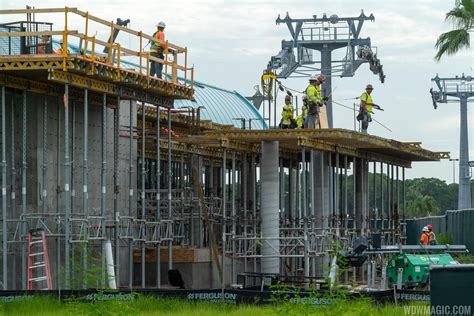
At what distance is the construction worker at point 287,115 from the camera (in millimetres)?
48250

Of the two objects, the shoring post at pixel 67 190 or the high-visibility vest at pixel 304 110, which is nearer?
the shoring post at pixel 67 190

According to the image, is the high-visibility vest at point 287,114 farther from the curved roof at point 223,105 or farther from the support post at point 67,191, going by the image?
the support post at point 67,191

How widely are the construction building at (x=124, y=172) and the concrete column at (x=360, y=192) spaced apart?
0.11 m

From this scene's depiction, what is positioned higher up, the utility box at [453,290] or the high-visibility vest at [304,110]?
the high-visibility vest at [304,110]

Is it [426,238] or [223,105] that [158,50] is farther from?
[223,105]

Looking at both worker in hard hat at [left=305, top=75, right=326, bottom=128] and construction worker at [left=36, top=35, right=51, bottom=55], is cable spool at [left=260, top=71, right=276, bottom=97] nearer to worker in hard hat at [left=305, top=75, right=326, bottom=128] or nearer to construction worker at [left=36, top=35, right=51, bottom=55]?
worker in hard hat at [left=305, top=75, right=326, bottom=128]

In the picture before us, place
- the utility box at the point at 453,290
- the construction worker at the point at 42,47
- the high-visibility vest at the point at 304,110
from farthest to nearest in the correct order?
the high-visibility vest at the point at 304,110 < the construction worker at the point at 42,47 < the utility box at the point at 453,290

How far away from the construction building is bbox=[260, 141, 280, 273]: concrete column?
3cm

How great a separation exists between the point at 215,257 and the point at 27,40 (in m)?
11.4

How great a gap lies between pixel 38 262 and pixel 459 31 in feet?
74.3

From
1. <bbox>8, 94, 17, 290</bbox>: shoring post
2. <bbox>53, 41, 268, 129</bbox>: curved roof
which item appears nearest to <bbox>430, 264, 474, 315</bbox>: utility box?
<bbox>8, 94, 17, 290</bbox>: shoring post

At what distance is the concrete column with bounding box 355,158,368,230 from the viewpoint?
53844 millimetres

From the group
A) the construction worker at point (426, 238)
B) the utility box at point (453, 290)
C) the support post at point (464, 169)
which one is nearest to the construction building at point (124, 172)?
the construction worker at point (426, 238)

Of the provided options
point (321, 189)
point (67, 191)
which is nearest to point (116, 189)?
point (67, 191)
